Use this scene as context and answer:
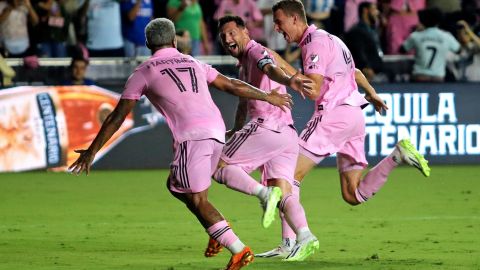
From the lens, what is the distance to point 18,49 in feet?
62.1

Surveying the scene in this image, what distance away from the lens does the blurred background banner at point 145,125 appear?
1756 centimetres

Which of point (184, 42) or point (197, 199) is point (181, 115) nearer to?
point (197, 199)

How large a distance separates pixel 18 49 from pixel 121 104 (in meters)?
10.2

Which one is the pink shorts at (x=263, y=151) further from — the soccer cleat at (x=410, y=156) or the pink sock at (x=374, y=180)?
the soccer cleat at (x=410, y=156)

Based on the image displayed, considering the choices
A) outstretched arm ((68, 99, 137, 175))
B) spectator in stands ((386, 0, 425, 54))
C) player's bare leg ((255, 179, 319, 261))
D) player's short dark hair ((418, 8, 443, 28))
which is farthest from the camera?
spectator in stands ((386, 0, 425, 54))

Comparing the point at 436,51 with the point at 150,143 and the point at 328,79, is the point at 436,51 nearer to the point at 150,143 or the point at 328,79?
the point at 150,143

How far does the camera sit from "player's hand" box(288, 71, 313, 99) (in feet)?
30.7

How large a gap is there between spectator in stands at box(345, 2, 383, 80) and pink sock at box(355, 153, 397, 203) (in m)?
8.47

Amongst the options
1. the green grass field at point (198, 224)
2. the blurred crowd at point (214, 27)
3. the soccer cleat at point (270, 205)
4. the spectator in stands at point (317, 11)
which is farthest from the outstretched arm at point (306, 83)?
the spectator in stands at point (317, 11)

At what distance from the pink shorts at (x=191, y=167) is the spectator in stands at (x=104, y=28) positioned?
10.2 metres

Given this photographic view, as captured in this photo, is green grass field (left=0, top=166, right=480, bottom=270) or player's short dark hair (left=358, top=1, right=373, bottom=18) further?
player's short dark hair (left=358, top=1, right=373, bottom=18)

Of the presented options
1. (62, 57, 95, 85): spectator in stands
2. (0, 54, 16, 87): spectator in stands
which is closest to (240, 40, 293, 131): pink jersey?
(62, 57, 95, 85): spectator in stands

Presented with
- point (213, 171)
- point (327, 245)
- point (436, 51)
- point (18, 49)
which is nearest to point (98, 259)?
point (213, 171)

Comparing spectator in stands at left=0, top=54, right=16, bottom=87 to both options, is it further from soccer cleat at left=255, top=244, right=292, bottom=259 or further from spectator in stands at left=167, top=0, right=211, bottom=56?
soccer cleat at left=255, top=244, right=292, bottom=259
